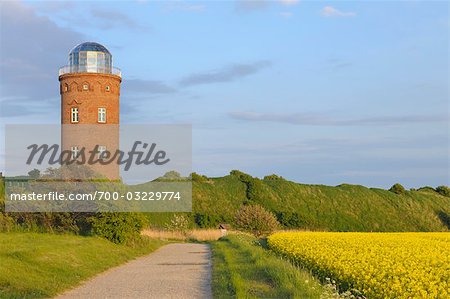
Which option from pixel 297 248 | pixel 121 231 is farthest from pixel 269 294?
pixel 121 231

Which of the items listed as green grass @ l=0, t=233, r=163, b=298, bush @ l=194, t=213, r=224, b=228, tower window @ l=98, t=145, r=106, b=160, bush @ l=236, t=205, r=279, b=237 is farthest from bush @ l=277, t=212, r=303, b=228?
green grass @ l=0, t=233, r=163, b=298

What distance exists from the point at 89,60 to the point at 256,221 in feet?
70.3

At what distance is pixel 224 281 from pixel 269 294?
2481mm

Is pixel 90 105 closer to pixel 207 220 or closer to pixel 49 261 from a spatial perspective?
pixel 207 220

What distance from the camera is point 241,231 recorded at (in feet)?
145

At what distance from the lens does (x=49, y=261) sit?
1784 centimetres

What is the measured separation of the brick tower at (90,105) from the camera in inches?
1954

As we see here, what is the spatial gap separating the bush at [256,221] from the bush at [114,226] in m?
14.8

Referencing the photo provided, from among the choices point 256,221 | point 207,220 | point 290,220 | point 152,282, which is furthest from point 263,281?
point 290,220

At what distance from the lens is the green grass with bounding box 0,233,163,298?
14406mm

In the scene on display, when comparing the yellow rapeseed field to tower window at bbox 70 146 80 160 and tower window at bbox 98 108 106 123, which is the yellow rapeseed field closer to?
tower window at bbox 70 146 80 160

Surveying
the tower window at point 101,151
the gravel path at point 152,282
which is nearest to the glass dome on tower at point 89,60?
the tower window at point 101,151

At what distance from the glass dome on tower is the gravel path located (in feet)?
103

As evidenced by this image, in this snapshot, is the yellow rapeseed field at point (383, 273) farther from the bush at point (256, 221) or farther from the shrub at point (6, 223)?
the bush at point (256, 221)
